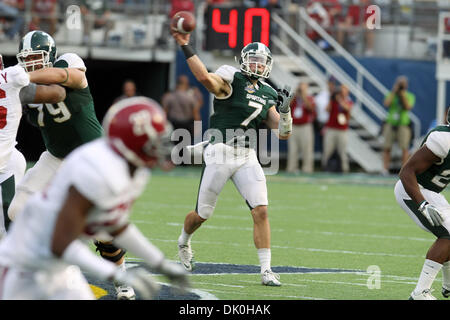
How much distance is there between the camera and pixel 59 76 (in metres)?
5.88

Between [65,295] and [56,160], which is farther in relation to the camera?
[56,160]

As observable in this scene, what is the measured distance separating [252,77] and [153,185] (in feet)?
23.7

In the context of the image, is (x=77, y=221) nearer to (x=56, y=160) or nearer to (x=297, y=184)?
(x=56, y=160)

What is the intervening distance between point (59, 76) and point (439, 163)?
8.66ft

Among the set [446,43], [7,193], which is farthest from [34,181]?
[446,43]

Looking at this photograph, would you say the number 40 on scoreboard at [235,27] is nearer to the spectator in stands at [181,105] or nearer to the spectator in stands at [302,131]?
the spectator in stands at [181,105]

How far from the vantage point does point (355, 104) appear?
59.7 ft

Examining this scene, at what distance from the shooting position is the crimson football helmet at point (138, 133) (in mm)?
3869

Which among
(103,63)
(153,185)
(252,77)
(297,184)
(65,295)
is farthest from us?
(103,63)

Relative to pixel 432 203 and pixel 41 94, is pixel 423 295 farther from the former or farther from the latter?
pixel 41 94

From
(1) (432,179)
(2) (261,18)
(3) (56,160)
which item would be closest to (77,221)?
(3) (56,160)

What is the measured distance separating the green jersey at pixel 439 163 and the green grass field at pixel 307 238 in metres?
0.82

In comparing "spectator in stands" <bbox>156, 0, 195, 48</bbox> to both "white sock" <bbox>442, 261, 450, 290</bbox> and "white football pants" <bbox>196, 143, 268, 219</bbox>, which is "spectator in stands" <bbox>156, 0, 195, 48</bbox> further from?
"white sock" <bbox>442, 261, 450, 290</bbox>

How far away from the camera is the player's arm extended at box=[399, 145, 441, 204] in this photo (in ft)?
20.0
